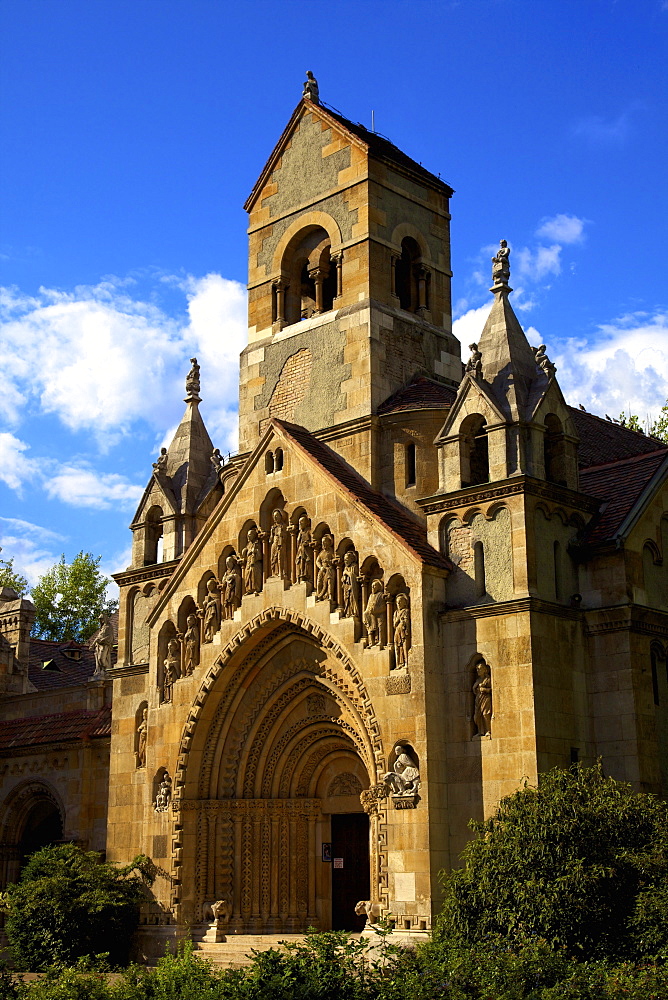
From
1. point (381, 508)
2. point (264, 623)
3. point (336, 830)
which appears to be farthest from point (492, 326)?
point (336, 830)

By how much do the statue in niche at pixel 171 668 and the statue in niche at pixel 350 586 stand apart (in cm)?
527

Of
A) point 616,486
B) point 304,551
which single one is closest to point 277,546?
point 304,551

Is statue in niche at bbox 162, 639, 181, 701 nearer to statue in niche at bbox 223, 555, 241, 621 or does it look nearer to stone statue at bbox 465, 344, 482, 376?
statue in niche at bbox 223, 555, 241, 621

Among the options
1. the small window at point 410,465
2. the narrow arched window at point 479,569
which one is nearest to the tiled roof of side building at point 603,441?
the small window at point 410,465

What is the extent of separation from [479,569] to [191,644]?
762 cm

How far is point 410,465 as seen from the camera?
27109mm

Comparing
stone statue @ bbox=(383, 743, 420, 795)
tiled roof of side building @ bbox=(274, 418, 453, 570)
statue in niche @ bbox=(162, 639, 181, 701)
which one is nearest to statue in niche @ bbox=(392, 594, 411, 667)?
tiled roof of side building @ bbox=(274, 418, 453, 570)

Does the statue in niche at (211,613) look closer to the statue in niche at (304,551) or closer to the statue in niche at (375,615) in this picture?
the statue in niche at (304,551)

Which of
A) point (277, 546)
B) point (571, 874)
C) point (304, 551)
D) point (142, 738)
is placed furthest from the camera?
point (142, 738)

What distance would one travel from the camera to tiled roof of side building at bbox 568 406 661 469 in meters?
31.7

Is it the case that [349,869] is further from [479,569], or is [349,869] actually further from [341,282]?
[341,282]

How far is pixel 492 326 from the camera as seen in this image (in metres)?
26.1

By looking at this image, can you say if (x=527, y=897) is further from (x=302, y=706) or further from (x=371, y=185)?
(x=371, y=185)

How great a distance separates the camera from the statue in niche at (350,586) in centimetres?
2473
